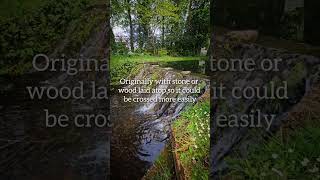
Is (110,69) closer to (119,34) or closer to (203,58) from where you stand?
(119,34)

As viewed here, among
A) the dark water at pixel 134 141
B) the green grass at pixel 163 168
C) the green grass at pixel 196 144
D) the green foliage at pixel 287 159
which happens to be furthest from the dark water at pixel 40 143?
the green foliage at pixel 287 159

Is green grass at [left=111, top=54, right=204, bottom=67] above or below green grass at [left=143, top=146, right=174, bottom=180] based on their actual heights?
above

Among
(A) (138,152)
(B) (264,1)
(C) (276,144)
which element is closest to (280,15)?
(B) (264,1)

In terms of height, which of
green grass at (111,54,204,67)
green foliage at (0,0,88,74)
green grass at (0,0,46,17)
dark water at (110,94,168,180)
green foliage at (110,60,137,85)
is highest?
green grass at (0,0,46,17)

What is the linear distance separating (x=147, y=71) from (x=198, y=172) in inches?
29.6

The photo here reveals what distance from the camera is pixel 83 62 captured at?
9.70 feet

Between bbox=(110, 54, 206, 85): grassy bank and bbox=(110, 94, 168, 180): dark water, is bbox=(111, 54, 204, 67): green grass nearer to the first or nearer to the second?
bbox=(110, 54, 206, 85): grassy bank

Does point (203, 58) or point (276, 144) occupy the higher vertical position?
point (203, 58)

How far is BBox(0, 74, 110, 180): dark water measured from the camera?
2.95m

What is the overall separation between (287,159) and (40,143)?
160 cm

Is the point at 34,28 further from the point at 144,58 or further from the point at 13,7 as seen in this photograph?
the point at 144,58

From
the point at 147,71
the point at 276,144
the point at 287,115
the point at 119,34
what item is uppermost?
the point at 119,34

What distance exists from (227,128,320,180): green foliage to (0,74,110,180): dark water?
974 millimetres

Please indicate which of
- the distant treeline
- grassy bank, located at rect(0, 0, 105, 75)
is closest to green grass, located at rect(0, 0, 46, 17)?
grassy bank, located at rect(0, 0, 105, 75)
